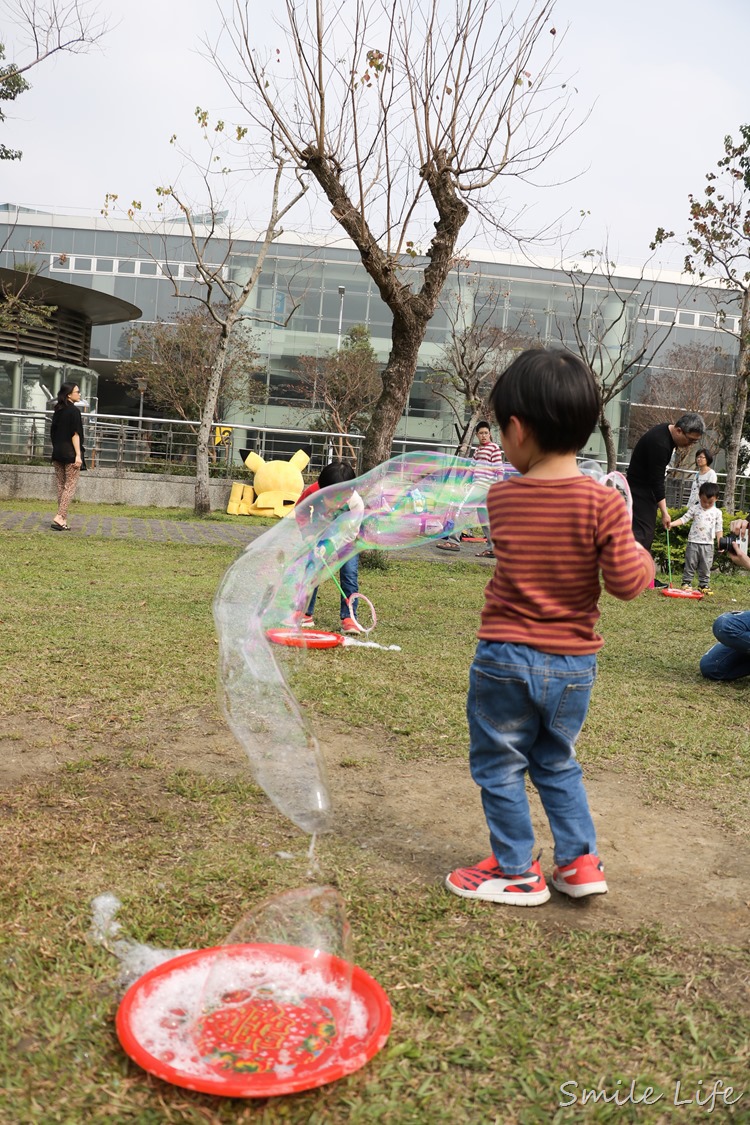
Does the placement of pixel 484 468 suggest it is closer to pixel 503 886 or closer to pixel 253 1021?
pixel 503 886

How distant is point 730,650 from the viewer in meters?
6.49

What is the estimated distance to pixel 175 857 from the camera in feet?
10.5

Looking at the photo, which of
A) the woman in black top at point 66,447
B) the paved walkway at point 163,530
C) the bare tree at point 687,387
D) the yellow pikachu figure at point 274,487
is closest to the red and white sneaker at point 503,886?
the paved walkway at point 163,530

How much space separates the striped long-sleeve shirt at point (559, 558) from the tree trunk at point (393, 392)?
8839mm

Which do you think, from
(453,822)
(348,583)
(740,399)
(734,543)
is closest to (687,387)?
(740,399)

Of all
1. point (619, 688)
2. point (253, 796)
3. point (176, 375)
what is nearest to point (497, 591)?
point (253, 796)

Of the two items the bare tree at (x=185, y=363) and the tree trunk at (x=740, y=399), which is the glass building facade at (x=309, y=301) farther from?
the tree trunk at (x=740, y=399)

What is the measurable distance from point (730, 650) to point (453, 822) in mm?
3478

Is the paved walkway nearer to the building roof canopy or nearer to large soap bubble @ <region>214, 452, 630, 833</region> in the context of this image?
the building roof canopy

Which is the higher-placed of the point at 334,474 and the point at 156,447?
the point at 334,474

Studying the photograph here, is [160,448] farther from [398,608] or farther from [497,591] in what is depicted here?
[497,591]

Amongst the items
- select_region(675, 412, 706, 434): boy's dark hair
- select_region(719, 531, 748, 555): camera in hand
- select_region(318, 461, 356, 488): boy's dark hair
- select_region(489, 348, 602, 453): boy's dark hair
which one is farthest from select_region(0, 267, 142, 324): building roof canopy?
select_region(489, 348, 602, 453): boy's dark hair

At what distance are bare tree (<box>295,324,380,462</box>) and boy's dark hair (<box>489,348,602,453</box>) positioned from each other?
3225 centimetres

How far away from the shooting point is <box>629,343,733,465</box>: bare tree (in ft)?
128
